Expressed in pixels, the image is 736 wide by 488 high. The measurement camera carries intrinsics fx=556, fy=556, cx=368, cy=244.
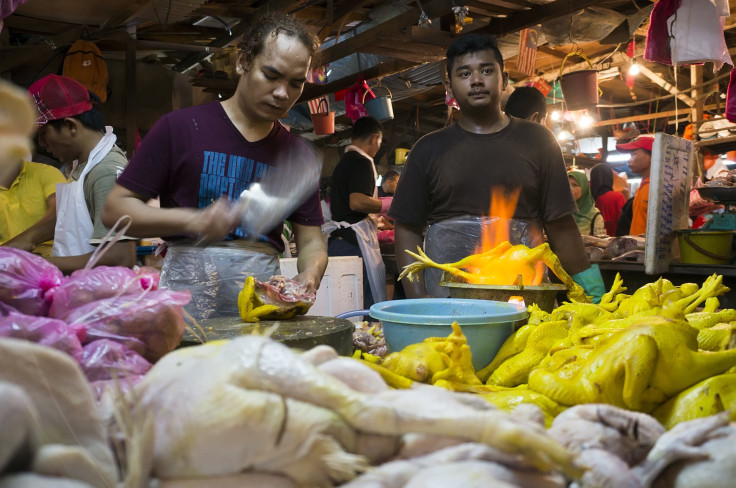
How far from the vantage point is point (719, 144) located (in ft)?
23.0

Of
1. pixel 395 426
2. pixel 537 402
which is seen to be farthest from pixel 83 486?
pixel 537 402

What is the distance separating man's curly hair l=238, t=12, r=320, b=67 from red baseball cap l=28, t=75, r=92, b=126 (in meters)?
1.58

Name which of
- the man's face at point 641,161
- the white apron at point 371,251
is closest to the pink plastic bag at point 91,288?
the white apron at point 371,251

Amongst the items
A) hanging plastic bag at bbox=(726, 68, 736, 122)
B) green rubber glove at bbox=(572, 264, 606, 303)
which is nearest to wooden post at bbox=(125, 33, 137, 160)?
green rubber glove at bbox=(572, 264, 606, 303)

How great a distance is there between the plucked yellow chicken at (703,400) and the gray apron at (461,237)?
6.41ft

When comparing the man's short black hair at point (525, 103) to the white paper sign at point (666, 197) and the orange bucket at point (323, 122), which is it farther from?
the orange bucket at point (323, 122)

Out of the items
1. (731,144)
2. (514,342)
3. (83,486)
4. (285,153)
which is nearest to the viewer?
(83,486)

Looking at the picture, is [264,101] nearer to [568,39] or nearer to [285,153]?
[285,153]

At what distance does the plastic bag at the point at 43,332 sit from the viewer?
102 cm

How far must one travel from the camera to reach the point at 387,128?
10867 millimetres

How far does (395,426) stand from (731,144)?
7.85m

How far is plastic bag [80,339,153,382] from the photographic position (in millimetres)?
1074

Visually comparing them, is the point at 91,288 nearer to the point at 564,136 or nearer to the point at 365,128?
the point at 365,128

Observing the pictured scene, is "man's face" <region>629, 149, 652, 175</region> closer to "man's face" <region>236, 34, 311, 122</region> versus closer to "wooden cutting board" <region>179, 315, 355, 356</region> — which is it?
"man's face" <region>236, 34, 311, 122</region>
